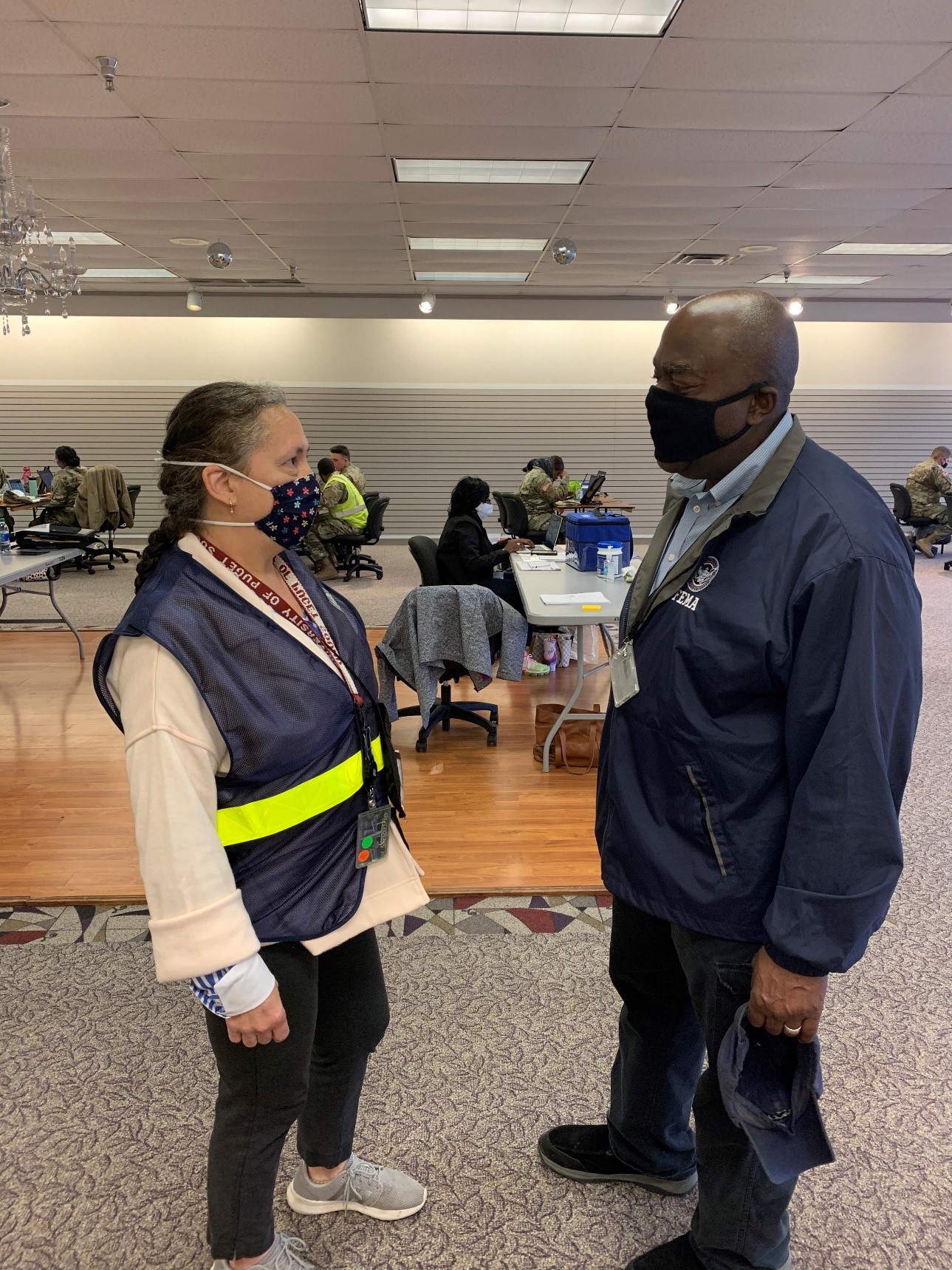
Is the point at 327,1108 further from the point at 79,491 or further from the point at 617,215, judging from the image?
the point at 79,491

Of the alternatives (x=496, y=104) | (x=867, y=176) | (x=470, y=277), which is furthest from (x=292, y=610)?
(x=470, y=277)

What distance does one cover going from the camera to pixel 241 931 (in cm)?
116

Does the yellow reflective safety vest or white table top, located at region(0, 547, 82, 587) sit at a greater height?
the yellow reflective safety vest

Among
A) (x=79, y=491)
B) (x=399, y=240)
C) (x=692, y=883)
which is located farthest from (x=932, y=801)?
(x=79, y=491)

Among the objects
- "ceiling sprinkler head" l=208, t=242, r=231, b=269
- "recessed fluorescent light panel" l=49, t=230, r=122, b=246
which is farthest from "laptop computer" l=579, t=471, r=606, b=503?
"recessed fluorescent light panel" l=49, t=230, r=122, b=246

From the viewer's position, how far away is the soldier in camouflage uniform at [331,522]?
850 centimetres

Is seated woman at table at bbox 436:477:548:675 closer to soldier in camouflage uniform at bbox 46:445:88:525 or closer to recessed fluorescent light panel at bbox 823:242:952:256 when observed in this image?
recessed fluorescent light panel at bbox 823:242:952:256

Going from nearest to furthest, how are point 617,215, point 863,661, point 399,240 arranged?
point 863,661
point 617,215
point 399,240

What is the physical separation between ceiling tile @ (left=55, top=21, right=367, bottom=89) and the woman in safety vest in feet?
10.1

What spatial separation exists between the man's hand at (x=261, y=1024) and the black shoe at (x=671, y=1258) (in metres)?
0.84

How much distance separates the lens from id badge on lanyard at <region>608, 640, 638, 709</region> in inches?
54.9

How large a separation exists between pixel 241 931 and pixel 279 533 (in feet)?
1.94

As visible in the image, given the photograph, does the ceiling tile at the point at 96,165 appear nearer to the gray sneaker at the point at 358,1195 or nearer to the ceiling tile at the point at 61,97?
the ceiling tile at the point at 61,97

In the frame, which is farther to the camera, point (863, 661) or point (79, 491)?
point (79, 491)
